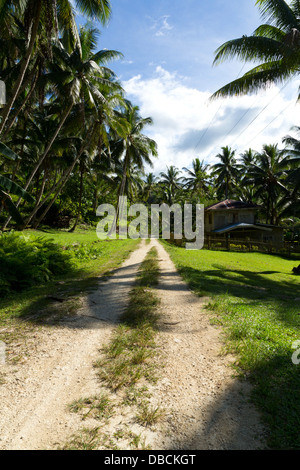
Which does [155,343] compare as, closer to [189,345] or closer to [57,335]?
[189,345]

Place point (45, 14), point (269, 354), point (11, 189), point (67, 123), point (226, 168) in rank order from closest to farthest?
1. point (269, 354)
2. point (11, 189)
3. point (45, 14)
4. point (67, 123)
5. point (226, 168)

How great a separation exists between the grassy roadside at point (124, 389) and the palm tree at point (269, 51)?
12340 mm

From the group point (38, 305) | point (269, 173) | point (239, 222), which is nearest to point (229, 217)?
point (239, 222)

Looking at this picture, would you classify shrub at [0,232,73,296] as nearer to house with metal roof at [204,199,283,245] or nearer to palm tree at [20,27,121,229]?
palm tree at [20,27,121,229]

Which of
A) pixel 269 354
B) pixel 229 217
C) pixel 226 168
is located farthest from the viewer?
pixel 226 168

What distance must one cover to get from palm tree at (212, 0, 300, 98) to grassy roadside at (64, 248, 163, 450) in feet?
40.5

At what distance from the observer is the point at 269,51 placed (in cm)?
1128

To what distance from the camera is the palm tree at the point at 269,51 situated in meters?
10.9

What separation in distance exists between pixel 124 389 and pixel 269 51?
567 inches

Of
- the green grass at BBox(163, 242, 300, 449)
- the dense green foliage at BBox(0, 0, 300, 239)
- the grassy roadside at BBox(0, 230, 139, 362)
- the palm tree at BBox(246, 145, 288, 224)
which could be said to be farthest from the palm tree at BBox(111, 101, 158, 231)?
the green grass at BBox(163, 242, 300, 449)

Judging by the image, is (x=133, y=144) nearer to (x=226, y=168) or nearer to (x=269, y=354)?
(x=226, y=168)

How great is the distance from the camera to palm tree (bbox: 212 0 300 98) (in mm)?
10867

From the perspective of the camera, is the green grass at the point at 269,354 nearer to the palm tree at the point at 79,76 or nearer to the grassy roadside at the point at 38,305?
the grassy roadside at the point at 38,305
